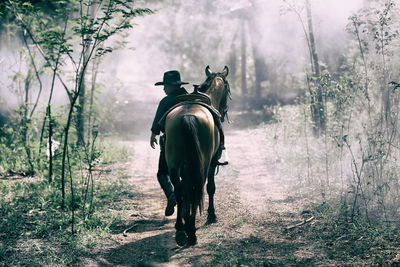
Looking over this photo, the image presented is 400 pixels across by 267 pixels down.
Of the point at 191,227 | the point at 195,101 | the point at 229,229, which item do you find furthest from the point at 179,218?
the point at 195,101

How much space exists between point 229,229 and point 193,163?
4.59ft

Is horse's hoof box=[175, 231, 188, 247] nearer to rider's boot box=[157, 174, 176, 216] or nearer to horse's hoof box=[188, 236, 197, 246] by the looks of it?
horse's hoof box=[188, 236, 197, 246]

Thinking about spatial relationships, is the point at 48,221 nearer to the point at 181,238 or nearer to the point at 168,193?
the point at 168,193

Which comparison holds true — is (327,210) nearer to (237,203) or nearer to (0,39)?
(237,203)

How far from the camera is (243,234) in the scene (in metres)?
5.03

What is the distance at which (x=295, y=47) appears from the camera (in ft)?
58.4

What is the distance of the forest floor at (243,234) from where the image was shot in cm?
411

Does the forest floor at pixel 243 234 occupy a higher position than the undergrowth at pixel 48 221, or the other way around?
the undergrowth at pixel 48 221

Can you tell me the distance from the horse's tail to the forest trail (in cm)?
64

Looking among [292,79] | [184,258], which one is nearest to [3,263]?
[184,258]

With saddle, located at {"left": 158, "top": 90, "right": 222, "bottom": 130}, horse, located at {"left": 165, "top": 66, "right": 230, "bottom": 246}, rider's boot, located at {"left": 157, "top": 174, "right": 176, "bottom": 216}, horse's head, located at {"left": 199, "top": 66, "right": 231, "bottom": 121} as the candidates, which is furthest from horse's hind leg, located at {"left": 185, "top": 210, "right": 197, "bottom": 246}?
horse's head, located at {"left": 199, "top": 66, "right": 231, "bottom": 121}

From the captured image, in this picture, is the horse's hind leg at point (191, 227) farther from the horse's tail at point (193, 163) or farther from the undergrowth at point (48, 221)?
the undergrowth at point (48, 221)

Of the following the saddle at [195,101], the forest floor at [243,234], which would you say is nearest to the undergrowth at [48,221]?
the forest floor at [243,234]

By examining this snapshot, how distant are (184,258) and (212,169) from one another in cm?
166
